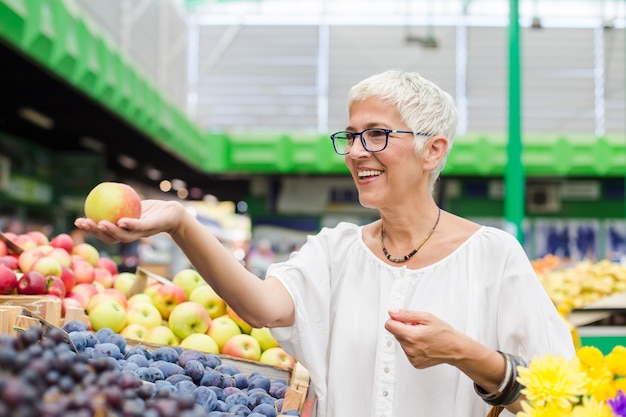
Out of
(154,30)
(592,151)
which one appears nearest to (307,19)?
(154,30)

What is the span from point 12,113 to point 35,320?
9.29m

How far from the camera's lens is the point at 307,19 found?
21.7m

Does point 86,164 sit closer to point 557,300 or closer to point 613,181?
point 557,300

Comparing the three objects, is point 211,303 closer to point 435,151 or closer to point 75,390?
point 435,151

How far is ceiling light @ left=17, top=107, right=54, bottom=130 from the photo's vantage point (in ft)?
32.8

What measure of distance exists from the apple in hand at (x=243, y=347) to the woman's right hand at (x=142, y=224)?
1.19m

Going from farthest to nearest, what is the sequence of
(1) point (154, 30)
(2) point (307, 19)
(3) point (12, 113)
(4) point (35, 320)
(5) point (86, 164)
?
(2) point (307, 19) → (1) point (154, 30) → (5) point (86, 164) → (3) point (12, 113) → (4) point (35, 320)

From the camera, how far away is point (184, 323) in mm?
2785

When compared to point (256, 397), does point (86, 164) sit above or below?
above


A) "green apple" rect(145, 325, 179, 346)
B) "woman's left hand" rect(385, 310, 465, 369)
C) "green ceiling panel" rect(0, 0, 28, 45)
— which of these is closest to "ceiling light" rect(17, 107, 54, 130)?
"green ceiling panel" rect(0, 0, 28, 45)

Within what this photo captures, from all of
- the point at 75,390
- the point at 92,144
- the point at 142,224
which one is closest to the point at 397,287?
the point at 142,224

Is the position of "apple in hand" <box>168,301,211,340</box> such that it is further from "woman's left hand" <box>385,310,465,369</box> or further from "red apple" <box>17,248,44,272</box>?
"woman's left hand" <box>385,310,465,369</box>

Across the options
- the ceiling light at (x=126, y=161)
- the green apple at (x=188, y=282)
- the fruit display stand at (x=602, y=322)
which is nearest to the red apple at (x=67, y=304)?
the green apple at (x=188, y=282)

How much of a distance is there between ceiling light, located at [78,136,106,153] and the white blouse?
11.1 m
